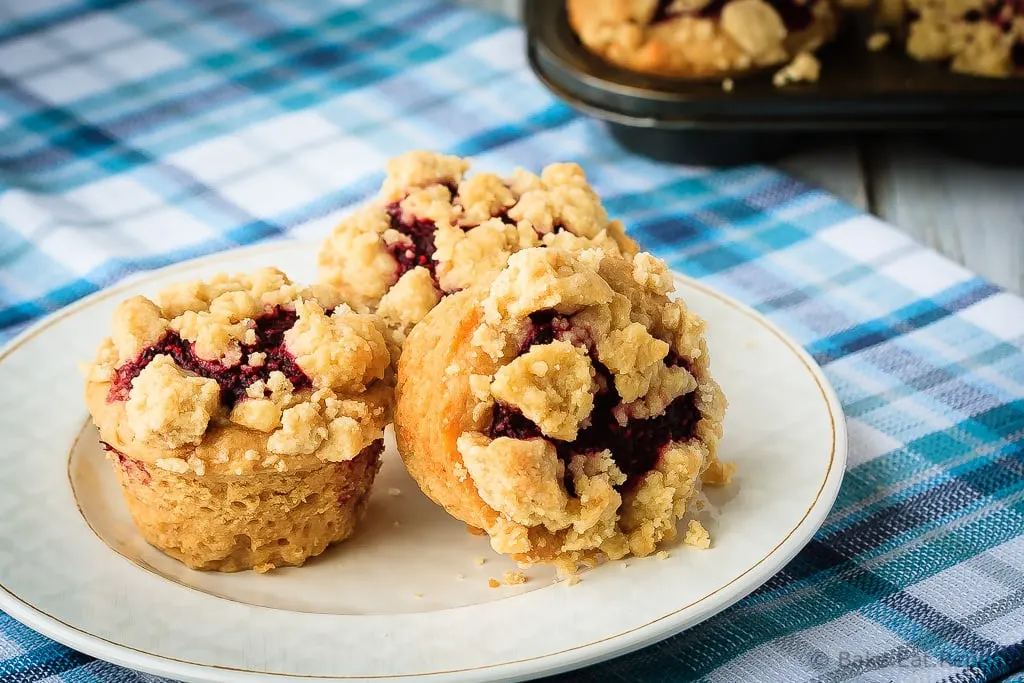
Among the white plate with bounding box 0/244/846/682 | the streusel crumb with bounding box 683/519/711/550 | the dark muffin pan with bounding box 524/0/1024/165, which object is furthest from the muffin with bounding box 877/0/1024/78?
the streusel crumb with bounding box 683/519/711/550

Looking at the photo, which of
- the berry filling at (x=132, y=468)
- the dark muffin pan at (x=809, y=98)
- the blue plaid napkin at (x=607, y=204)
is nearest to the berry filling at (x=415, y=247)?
the berry filling at (x=132, y=468)

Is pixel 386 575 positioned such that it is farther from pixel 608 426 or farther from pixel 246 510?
pixel 608 426

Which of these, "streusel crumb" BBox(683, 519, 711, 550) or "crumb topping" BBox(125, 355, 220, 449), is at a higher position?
"crumb topping" BBox(125, 355, 220, 449)

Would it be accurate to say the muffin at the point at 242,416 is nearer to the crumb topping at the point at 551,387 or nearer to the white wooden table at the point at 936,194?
the crumb topping at the point at 551,387

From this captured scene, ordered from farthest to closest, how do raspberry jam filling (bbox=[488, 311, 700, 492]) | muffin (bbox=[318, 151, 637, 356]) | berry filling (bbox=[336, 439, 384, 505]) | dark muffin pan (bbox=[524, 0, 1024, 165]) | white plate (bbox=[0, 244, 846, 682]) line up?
dark muffin pan (bbox=[524, 0, 1024, 165]) → muffin (bbox=[318, 151, 637, 356]) → berry filling (bbox=[336, 439, 384, 505]) → raspberry jam filling (bbox=[488, 311, 700, 492]) → white plate (bbox=[0, 244, 846, 682])

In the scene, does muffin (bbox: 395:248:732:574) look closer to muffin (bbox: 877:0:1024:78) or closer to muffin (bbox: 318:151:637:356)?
muffin (bbox: 318:151:637:356)

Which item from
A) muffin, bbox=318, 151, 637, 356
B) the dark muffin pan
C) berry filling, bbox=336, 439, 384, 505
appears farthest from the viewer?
the dark muffin pan

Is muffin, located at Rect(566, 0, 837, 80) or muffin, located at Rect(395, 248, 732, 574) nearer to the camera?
muffin, located at Rect(395, 248, 732, 574)

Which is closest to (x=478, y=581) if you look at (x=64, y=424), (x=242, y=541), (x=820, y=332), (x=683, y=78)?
(x=242, y=541)

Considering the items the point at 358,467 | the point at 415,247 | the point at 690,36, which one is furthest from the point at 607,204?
the point at 358,467
